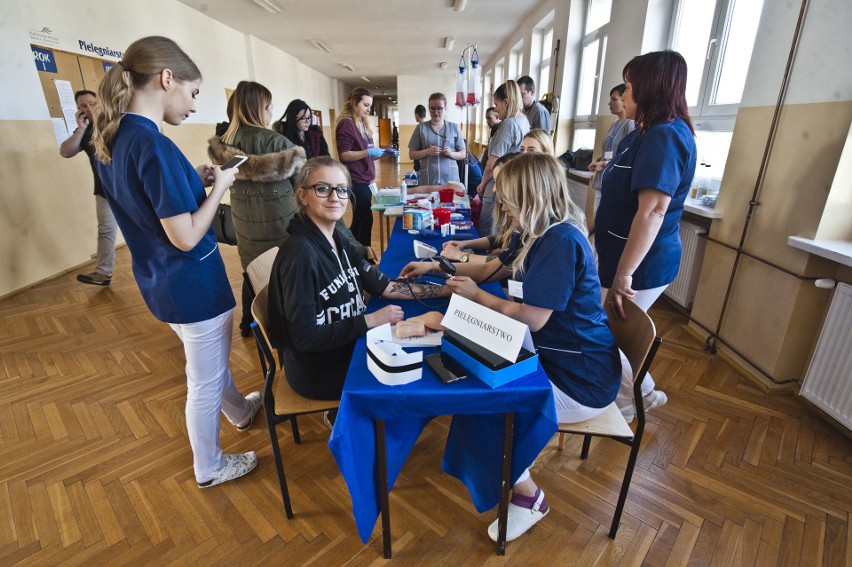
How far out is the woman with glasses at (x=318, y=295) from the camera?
4.28 ft

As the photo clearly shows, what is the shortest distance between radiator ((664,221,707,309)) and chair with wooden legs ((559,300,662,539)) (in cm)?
177

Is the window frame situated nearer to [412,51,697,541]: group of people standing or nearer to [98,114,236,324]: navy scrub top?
[412,51,697,541]: group of people standing

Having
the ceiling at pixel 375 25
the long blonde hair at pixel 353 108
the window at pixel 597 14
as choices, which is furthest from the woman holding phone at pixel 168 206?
the ceiling at pixel 375 25

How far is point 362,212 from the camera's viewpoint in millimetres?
4074

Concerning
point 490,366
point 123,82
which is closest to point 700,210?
point 490,366

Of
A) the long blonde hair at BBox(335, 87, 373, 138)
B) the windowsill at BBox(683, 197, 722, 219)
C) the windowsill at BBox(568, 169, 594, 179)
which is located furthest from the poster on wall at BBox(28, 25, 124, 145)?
the windowsill at BBox(683, 197, 722, 219)

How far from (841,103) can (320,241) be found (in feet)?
7.22

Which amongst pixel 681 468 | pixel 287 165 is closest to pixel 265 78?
pixel 287 165

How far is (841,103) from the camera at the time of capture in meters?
1.80

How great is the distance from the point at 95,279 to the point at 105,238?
348 millimetres

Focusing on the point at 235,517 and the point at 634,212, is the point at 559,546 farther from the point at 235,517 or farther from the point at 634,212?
the point at 634,212

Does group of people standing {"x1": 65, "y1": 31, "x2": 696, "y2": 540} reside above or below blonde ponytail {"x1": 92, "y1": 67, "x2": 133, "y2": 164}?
below

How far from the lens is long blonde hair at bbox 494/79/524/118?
323cm

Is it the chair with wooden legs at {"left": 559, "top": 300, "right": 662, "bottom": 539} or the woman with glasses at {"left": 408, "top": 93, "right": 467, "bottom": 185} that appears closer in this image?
the chair with wooden legs at {"left": 559, "top": 300, "right": 662, "bottom": 539}
